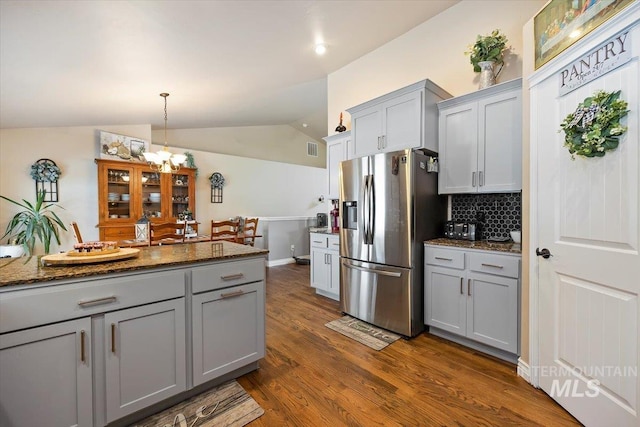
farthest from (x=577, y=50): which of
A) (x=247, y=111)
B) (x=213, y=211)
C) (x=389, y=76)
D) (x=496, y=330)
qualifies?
(x=213, y=211)

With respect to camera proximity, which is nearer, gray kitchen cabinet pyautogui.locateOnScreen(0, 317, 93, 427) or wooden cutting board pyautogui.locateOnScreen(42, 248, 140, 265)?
gray kitchen cabinet pyautogui.locateOnScreen(0, 317, 93, 427)

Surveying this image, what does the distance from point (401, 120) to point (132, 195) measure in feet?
15.2

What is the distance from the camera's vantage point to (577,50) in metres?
1.57

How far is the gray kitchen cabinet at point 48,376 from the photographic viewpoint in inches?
47.7

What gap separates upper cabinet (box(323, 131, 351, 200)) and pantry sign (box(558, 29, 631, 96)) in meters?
2.44

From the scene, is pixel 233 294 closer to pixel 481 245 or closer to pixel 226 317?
pixel 226 317

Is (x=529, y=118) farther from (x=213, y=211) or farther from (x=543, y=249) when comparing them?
(x=213, y=211)

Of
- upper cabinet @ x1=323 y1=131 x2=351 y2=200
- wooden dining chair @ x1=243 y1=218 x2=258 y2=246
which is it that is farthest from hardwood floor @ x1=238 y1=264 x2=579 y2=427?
wooden dining chair @ x1=243 y1=218 x2=258 y2=246

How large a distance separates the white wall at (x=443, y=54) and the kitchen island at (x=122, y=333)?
2861 millimetres

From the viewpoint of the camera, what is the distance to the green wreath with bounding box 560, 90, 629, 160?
137 centimetres

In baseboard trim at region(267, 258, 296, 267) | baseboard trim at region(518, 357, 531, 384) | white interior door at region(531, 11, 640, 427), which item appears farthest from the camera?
baseboard trim at region(267, 258, 296, 267)

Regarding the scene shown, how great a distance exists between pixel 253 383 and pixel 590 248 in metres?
2.24

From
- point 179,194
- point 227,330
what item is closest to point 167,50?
point 227,330

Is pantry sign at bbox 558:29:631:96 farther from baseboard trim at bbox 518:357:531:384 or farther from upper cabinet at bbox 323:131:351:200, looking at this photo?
upper cabinet at bbox 323:131:351:200
